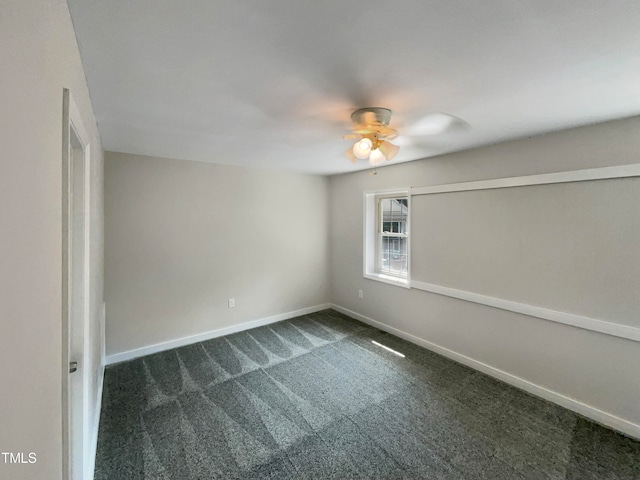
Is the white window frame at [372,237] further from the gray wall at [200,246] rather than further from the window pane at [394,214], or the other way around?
the gray wall at [200,246]

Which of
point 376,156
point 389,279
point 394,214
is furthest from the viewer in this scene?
point 394,214

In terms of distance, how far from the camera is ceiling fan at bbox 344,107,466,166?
1.86 metres

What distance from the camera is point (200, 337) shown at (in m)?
3.62

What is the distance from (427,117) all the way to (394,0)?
3.94 ft

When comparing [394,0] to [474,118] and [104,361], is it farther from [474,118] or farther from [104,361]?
[104,361]

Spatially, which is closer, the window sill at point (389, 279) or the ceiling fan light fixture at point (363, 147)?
the ceiling fan light fixture at point (363, 147)

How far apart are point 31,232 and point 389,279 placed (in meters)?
3.72

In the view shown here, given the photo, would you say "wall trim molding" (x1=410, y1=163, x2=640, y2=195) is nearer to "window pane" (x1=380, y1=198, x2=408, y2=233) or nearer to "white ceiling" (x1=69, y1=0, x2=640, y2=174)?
"white ceiling" (x1=69, y1=0, x2=640, y2=174)

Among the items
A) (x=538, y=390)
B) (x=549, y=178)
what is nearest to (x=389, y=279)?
(x=538, y=390)

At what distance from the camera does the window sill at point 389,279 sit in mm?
3734

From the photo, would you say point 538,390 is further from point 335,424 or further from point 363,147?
point 363,147

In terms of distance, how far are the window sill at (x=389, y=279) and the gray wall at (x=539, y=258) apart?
122 millimetres

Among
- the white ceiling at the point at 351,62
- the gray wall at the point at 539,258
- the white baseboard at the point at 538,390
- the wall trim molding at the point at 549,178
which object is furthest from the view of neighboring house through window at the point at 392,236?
the white ceiling at the point at 351,62

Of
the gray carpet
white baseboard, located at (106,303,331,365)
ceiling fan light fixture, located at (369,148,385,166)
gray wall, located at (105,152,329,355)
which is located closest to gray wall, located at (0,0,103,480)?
the gray carpet
